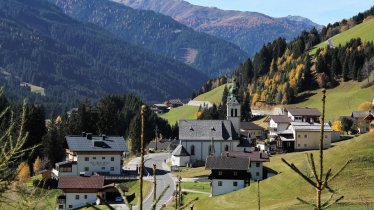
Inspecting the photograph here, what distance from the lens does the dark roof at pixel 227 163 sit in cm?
7575

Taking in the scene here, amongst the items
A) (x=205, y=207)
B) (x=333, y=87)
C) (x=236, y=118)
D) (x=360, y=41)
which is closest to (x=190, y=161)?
(x=236, y=118)

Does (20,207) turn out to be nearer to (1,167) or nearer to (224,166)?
(1,167)

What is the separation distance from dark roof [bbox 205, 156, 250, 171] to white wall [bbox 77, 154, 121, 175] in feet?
82.1

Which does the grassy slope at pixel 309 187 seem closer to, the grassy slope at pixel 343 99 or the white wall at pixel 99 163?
the white wall at pixel 99 163

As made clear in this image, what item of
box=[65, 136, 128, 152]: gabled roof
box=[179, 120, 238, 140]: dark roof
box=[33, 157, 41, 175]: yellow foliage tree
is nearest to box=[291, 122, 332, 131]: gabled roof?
box=[179, 120, 238, 140]: dark roof

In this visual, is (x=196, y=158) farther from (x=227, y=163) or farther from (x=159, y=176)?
(x=227, y=163)

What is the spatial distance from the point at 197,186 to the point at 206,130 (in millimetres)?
30312

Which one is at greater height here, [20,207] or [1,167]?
[1,167]

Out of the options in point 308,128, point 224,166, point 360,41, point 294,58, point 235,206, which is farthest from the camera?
point 294,58

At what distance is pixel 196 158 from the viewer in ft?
357

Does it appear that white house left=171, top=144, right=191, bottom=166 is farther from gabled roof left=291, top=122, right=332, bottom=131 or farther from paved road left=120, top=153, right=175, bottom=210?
gabled roof left=291, top=122, right=332, bottom=131

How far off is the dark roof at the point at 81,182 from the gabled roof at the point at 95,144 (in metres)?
13.7

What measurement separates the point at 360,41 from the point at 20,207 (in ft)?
577

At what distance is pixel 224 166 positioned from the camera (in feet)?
249
